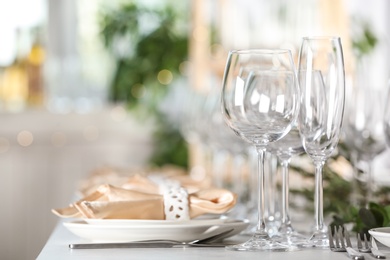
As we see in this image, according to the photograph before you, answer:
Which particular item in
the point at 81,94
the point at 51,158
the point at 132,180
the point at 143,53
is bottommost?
the point at 51,158

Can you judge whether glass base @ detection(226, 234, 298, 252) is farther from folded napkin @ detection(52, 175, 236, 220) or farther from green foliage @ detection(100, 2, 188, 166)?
green foliage @ detection(100, 2, 188, 166)

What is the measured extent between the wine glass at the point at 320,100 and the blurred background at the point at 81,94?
3380mm

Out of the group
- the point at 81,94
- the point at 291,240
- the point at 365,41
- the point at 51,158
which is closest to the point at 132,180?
the point at 291,240

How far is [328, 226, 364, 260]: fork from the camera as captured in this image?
1.05 m

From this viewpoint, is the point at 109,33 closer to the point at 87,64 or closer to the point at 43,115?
the point at 87,64

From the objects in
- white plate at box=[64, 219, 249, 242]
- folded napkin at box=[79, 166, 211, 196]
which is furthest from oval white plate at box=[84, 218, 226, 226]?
folded napkin at box=[79, 166, 211, 196]

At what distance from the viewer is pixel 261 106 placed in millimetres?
1174

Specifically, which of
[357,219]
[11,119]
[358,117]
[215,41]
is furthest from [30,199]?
[357,219]

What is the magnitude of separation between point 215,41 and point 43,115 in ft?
4.34

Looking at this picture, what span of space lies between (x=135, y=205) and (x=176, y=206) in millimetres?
57

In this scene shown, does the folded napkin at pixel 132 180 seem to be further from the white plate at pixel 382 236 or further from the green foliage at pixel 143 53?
the green foliage at pixel 143 53

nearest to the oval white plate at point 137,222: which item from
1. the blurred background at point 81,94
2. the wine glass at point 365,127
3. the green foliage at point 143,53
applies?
the wine glass at point 365,127

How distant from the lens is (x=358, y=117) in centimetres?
163

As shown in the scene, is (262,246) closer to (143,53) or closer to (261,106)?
(261,106)
